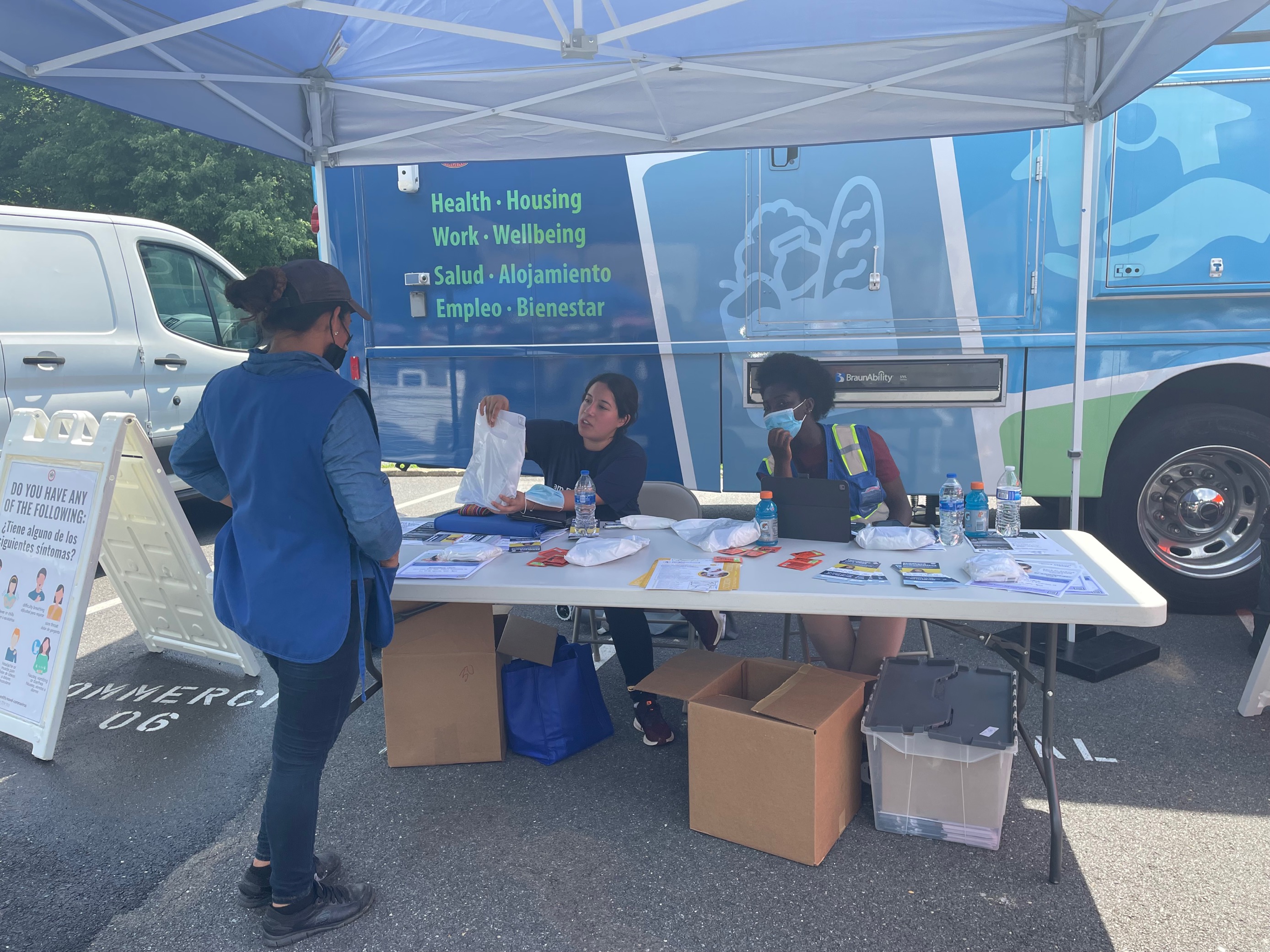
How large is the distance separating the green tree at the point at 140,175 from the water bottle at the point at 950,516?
1393 cm

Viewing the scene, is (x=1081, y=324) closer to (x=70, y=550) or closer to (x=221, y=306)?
(x=70, y=550)

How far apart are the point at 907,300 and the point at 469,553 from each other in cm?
270

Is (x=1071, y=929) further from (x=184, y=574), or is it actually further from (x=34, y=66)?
Answer: (x=34, y=66)

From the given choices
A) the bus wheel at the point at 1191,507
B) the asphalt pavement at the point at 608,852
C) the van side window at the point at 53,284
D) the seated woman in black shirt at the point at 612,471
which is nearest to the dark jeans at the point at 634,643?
the seated woman in black shirt at the point at 612,471

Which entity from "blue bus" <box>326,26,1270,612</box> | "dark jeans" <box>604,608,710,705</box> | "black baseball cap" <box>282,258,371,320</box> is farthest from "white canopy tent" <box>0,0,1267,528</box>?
"dark jeans" <box>604,608,710,705</box>

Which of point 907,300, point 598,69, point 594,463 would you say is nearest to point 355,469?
point 594,463

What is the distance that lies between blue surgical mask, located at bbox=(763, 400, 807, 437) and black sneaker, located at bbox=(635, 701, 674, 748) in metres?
1.07

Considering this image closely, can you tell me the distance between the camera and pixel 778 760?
2.21 m

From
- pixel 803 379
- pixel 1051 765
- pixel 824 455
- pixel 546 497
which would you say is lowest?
pixel 1051 765

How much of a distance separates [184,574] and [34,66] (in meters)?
1.86

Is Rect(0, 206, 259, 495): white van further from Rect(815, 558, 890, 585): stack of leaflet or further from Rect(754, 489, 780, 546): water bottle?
Rect(815, 558, 890, 585): stack of leaflet

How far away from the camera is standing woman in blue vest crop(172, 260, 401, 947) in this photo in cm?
182

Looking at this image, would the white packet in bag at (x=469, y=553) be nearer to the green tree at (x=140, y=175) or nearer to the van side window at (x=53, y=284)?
the van side window at (x=53, y=284)

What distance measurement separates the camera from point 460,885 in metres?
2.21
